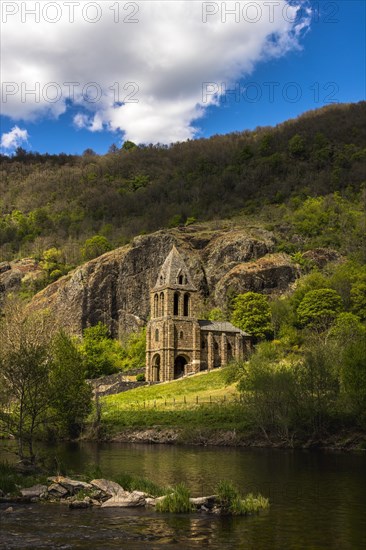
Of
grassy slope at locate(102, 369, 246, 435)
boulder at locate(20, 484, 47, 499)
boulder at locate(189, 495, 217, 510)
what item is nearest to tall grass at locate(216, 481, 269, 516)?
boulder at locate(189, 495, 217, 510)

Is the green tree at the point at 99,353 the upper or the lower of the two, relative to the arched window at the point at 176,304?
lower

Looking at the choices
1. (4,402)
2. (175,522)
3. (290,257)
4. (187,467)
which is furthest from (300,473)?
(290,257)

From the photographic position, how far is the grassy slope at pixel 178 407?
196 feet

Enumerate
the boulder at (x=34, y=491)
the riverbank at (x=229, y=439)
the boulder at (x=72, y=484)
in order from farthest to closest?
the riverbank at (x=229, y=439) → the boulder at (x=72, y=484) → the boulder at (x=34, y=491)

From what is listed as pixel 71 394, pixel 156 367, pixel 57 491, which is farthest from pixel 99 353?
pixel 57 491

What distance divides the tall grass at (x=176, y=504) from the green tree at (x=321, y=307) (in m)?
70.5

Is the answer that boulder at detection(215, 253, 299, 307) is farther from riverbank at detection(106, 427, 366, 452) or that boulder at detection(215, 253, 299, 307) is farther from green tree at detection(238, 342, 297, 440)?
green tree at detection(238, 342, 297, 440)

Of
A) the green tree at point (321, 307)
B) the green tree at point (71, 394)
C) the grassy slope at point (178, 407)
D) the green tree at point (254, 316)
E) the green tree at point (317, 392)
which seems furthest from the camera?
the green tree at point (254, 316)

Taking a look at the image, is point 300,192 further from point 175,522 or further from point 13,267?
point 175,522

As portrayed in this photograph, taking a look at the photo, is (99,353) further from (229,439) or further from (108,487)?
Answer: (108,487)

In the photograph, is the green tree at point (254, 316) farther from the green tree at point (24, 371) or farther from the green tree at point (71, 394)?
the green tree at point (24, 371)

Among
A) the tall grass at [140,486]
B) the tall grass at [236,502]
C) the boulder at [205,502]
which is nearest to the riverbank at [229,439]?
the tall grass at [140,486]

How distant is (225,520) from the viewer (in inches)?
945

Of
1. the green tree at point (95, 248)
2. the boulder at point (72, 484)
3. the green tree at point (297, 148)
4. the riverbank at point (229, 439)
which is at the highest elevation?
the green tree at point (297, 148)
